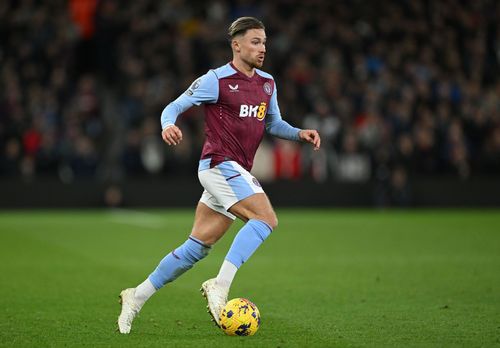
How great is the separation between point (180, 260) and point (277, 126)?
145 centimetres

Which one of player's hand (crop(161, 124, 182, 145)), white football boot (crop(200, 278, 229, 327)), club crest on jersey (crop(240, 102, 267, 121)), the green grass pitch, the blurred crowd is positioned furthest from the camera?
the blurred crowd

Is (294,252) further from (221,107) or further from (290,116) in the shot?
(290,116)

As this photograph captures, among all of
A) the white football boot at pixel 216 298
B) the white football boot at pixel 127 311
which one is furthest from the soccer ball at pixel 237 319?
the white football boot at pixel 127 311

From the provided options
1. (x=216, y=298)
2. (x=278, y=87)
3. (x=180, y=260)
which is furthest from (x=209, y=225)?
(x=278, y=87)

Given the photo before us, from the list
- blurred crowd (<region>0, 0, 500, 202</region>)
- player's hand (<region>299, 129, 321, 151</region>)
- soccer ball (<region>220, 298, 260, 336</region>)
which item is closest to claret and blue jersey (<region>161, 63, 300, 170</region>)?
player's hand (<region>299, 129, 321, 151</region>)

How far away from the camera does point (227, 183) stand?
23.1 ft

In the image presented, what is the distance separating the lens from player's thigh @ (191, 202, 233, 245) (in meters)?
7.18

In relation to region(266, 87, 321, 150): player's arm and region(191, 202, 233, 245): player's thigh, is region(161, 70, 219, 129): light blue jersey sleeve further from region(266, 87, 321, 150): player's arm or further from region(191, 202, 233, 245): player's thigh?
region(191, 202, 233, 245): player's thigh

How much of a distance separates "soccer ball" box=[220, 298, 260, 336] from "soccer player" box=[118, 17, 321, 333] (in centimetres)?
48

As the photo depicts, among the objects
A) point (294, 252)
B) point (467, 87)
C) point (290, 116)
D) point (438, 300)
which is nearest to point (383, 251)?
point (294, 252)

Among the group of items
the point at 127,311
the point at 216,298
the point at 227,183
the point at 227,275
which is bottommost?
the point at 127,311

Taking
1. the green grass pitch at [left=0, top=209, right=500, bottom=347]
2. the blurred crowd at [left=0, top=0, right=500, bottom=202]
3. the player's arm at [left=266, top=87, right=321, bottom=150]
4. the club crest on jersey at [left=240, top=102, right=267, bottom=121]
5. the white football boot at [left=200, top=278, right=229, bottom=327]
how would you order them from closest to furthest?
the white football boot at [left=200, top=278, right=229, bottom=327] → the green grass pitch at [left=0, top=209, right=500, bottom=347] → the club crest on jersey at [left=240, top=102, right=267, bottom=121] → the player's arm at [left=266, top=87, right=321, bottom=150] → the blurred crowd at [left=0, top=0, right=500, bottom=202]

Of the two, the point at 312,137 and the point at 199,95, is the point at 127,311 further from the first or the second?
the point at 312,137

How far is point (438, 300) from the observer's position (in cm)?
888
